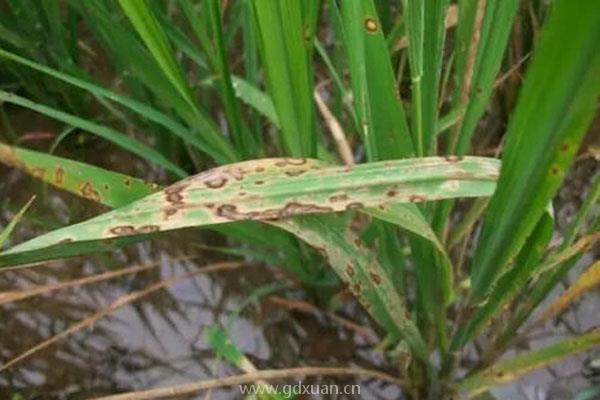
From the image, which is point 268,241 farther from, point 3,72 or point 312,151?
point 3,72

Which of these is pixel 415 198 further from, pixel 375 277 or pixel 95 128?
pixel 95 128

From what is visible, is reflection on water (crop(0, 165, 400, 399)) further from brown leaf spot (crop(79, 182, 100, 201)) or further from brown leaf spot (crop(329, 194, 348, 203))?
brown leaf spot (crop(329, 194, 348, 203))

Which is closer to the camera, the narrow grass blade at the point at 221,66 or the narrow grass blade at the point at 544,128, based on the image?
the narrow grass blade at the point at 544,128

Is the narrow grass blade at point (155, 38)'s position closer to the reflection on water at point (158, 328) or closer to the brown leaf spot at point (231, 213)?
the brown leaf spot at point (231, 213)

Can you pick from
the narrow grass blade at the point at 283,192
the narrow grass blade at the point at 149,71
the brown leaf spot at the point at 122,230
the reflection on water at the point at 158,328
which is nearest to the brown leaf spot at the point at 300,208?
the narrow grass blade at the point at 283,192

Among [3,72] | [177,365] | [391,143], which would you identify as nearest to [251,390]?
[177,365]

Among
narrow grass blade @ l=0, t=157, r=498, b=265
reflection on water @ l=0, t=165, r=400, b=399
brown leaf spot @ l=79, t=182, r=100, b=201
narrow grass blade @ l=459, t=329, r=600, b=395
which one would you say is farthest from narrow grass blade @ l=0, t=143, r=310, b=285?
narrow grass blade @ l=459, t=329, r=600, b=395
